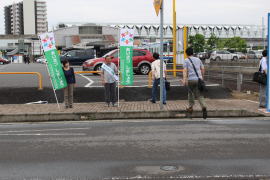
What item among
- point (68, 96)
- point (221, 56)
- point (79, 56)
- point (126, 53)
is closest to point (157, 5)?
point (126, 53)

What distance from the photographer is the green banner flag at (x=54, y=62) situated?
11734 mm

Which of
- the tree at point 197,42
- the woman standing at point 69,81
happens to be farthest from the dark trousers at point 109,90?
the tree at point 197,42

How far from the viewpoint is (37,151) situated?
21.1 ft

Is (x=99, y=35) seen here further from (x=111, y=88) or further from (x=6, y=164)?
(x=6, y=164)

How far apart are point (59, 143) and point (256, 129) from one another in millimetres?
4327

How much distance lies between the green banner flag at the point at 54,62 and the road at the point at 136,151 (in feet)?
8.53

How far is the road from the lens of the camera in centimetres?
501

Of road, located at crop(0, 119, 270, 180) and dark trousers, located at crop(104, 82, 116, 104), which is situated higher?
dark trousers, located at crop(104, 82, 116, 104)

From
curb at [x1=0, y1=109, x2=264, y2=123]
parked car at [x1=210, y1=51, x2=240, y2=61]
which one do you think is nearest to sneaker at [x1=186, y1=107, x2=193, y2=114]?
curb at [x1=0, y1=109, x2=264, y2=123]

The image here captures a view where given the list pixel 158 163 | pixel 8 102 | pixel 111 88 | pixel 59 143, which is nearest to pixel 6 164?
pixel 59 143

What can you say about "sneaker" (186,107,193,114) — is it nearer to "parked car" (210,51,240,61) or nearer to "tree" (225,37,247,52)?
"parked car" (210,51,240,61)

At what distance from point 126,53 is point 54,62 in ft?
7.70

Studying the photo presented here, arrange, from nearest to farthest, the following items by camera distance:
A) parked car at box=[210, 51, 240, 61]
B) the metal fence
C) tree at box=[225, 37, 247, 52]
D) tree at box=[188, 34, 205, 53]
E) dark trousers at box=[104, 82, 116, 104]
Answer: dark trousers at box=[104, 82, 116, 104]
the metal fence
parked car at box=[210, 51, 240, 61]
tree at box=[188, 34, 205, 53]
tree at box=[225, 37, 247, 52]

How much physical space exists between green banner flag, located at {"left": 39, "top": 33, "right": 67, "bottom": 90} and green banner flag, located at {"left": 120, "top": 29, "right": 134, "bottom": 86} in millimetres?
2041
